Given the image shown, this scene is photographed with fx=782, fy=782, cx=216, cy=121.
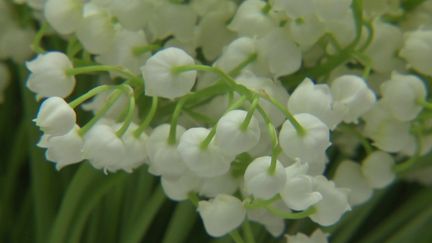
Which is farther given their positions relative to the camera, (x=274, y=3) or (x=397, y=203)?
(x=397, y=203)

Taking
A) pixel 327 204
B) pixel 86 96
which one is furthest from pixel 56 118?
pixel 327 204

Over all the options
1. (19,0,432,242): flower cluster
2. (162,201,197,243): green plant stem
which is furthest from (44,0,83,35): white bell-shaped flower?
(162,201,197,243): green plant stem

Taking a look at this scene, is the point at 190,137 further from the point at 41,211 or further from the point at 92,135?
the point at 41,211

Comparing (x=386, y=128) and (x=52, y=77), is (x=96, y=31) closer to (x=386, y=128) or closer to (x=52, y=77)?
(x=52, y=77)

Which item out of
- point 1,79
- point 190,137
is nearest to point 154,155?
A: point 190,137

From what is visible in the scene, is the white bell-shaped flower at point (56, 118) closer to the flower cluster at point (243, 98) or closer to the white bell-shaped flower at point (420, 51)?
the flower cluster at point (243, 98)

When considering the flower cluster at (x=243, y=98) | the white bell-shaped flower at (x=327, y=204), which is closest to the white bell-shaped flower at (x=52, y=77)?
the flower cluster at (x=243, y=98)
